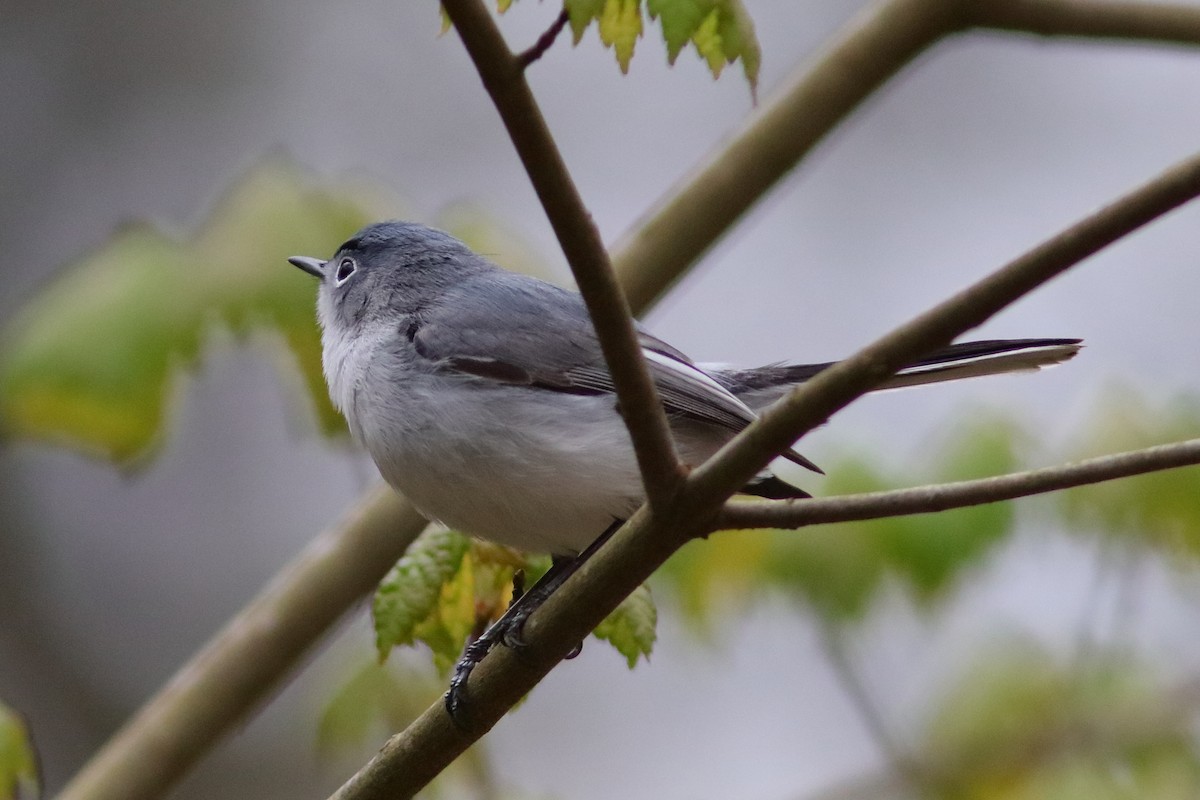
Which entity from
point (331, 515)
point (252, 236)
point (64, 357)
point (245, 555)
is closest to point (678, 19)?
point (252, 236)

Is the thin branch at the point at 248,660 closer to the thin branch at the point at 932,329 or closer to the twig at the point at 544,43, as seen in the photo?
the thin branch at the point at 932,329

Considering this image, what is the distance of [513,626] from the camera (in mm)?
1541

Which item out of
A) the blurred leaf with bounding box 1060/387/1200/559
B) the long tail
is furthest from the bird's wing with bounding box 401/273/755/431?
the blurred leaf with bounding box 1060/387/1200/559

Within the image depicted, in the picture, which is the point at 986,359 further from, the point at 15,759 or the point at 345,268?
the point at 15,759

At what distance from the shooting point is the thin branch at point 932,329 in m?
1.09

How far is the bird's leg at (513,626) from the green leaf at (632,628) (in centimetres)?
5

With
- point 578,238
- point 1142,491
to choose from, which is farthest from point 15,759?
point 1142,491

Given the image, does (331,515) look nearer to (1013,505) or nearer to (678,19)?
(1013,505)

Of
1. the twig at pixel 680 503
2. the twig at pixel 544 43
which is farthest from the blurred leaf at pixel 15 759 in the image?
the twig at pixel 544 43

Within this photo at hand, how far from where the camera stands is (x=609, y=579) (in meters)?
1.37

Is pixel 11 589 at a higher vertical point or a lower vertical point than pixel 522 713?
lower

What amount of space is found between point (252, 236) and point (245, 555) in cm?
487

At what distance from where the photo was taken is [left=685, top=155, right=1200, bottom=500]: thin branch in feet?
3.57

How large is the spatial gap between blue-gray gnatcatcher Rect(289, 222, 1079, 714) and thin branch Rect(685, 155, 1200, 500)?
51 cm
